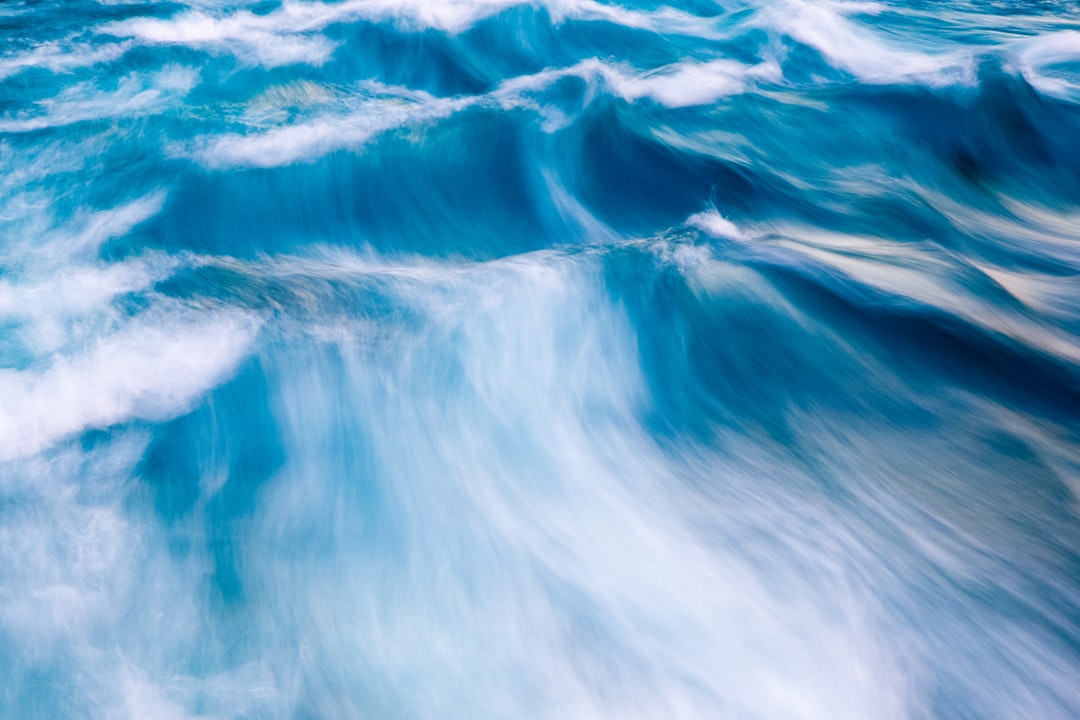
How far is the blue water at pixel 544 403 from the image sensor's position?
7.21 ft

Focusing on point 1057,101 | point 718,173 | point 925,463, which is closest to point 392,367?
point 925,463

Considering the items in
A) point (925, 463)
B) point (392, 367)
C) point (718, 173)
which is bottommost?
point (925, 463)

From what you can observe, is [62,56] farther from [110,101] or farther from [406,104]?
[406,104]

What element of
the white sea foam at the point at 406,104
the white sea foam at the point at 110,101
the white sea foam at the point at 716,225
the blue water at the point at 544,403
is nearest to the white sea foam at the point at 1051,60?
the blue water at the point at 544,403

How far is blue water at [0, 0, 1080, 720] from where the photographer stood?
2197 mm

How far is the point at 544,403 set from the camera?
Answer: 321cm

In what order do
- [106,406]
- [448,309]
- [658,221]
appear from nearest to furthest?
[106,406] → [448,309] → [658,221]

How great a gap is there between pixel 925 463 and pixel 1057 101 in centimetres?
482

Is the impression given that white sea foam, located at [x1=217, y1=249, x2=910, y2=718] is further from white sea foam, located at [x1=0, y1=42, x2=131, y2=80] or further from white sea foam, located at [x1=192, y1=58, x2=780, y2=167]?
white sea foam, located at [x1=0, y1=42, x2=131, y2=80]

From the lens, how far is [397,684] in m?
2.16

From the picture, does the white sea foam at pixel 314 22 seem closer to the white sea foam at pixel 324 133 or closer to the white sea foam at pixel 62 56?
the white sea foam at pixel 62 56

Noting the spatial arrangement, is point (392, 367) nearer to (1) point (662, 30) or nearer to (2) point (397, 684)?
(2) point (397, 684)

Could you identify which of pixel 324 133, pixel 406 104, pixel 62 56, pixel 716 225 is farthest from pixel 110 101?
pixel 716 225

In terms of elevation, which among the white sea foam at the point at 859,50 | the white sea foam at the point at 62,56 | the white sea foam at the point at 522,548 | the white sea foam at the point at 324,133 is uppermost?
the white sea foam at the point at 62,56
